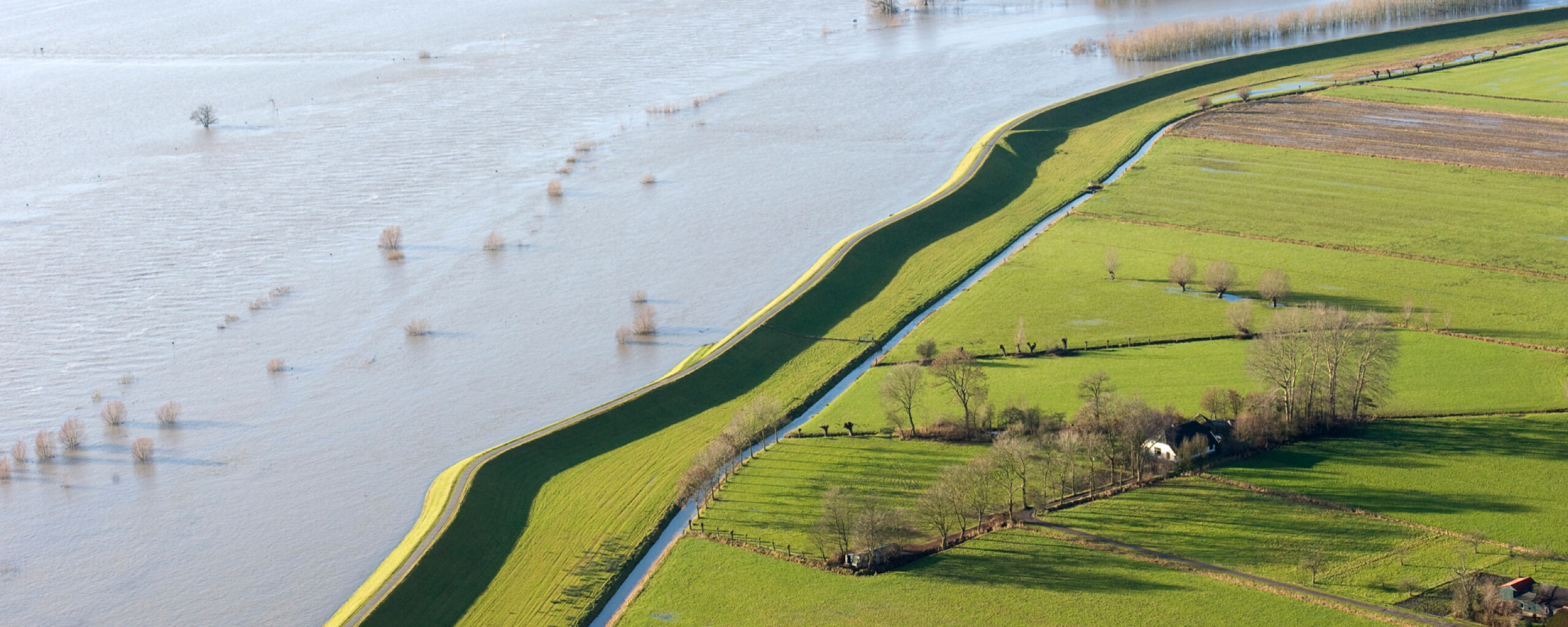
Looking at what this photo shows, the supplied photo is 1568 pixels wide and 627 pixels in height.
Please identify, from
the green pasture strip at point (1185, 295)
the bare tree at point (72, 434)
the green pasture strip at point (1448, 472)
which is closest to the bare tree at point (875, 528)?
the green pasture strip at point (1448, 472)

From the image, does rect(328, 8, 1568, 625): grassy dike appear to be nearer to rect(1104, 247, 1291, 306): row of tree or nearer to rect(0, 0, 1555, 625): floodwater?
rect(0, 0, 1555, 625): floodwater

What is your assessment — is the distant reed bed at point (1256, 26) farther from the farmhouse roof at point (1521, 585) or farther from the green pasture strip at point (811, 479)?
the farmhouse roof at point (1521, 585)

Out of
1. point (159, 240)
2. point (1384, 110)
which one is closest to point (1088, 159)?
point (1384, 110)

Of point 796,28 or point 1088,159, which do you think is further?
point 796,28

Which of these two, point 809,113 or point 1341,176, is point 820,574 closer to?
point 1341,176

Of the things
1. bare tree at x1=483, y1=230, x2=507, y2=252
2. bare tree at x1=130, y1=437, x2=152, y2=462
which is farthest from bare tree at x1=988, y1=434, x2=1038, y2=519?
bare tree at x1=483, y1=230, x2=507, y2=252
